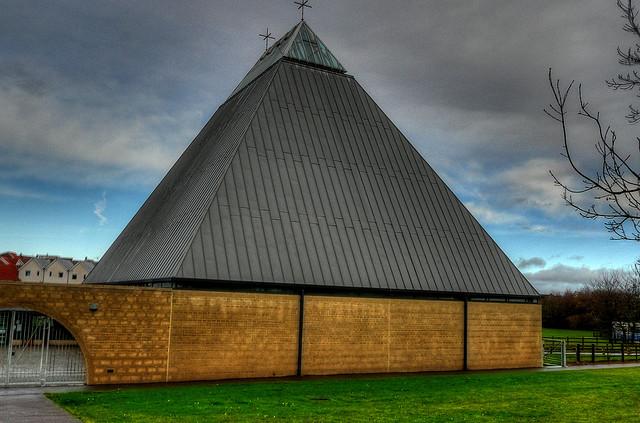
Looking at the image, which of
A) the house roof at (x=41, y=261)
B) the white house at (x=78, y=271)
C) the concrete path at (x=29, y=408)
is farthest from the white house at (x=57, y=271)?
the concrete path at (x=29, y=408)

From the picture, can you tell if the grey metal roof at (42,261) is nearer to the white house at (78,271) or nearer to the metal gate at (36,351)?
the white house at (78,271)

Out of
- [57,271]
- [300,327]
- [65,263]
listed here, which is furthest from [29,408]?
[65,263]

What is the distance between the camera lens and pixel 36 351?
18781 millimetres

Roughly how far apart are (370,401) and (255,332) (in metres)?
6.07

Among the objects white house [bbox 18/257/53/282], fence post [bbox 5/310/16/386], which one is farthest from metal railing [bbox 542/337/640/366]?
white house [bbox 18/257/53/282]

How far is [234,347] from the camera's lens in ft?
67.3

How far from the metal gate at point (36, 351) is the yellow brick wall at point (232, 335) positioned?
9.84ft

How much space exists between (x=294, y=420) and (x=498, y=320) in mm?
15494

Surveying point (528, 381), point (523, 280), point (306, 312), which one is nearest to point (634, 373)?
point (523, 280)

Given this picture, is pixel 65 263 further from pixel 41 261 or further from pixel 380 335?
pixel 380 335

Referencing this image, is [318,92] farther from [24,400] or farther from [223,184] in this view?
[24,400]

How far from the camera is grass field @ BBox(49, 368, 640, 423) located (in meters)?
13.6

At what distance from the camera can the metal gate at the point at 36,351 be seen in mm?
18406

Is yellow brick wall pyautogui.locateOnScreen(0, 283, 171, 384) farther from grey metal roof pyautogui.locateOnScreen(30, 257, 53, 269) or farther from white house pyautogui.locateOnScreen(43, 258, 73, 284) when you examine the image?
grey metal roof pyautogui.locateOnScreen(30, 257, 53, 269)
